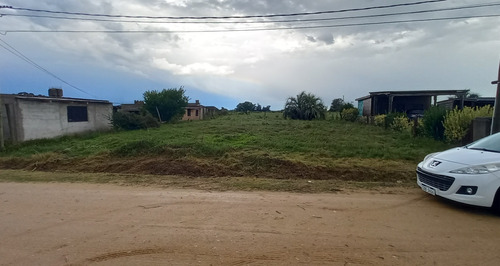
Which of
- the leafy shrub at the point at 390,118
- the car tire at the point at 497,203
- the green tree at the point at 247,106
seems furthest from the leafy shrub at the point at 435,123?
the green tree at the point at 247,106

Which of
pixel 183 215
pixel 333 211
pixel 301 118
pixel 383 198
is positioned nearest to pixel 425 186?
pixel 383 198

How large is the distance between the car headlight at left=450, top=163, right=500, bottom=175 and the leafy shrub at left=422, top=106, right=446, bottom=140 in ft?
27.4

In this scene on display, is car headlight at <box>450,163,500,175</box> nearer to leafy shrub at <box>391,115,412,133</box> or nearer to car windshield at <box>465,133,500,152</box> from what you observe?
car windshield at <box>465,133,500,152</box>

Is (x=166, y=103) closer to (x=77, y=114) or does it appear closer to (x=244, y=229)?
(x=77, y=114)

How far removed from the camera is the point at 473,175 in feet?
14.5

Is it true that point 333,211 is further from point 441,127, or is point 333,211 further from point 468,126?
point 441,127

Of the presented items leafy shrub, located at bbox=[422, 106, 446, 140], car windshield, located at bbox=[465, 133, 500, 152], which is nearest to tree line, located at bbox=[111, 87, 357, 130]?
leafy shrub, located at bbox=[422, 106, 446, 140]

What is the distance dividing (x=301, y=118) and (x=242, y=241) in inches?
1242

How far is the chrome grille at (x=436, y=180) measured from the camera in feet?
15.1

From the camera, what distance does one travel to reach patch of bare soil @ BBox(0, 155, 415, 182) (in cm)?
758

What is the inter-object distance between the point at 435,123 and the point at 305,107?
871 inches

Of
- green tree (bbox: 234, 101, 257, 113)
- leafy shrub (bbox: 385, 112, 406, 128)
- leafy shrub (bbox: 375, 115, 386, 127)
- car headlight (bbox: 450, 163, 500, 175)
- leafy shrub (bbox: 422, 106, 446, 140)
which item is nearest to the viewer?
car headlight (bbox: 450, 163, 500, 175)

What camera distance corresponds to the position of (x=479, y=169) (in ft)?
14.6

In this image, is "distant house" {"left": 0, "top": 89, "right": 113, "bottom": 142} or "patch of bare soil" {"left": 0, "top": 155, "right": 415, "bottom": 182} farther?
"distant house" {"left": 0, "top": 89, "right": 113, "bottom": 142}
